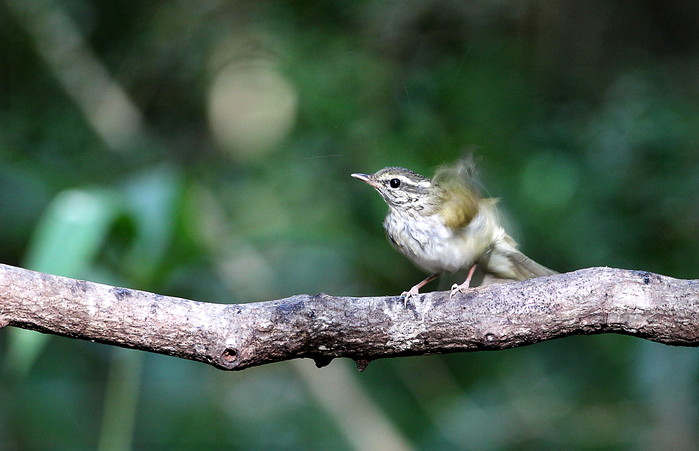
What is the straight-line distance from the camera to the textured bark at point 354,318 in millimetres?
2287

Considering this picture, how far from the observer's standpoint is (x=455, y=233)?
3.19 meters

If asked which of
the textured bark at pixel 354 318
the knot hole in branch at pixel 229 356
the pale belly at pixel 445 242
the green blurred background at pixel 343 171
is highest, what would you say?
the green blurred background at pixel 343 171

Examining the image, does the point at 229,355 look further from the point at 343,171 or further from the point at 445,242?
the point at 343,171

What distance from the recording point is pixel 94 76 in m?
6.54

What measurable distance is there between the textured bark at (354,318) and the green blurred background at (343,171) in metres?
1.75

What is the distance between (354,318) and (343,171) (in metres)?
3.31

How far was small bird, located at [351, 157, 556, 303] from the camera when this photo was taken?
3.16m

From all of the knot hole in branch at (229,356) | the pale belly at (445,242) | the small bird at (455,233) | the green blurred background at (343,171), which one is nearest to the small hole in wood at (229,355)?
the knot hole in branch at (229,356)

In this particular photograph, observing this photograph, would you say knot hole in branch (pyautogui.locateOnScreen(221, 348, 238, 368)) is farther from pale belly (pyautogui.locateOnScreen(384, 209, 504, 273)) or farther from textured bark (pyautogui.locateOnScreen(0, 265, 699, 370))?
pale belly (pyautogui.locateOnScreen(384, 209, 504, 273))

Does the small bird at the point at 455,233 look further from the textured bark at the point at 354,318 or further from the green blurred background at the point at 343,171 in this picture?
the green blurred background at the point at 343,171

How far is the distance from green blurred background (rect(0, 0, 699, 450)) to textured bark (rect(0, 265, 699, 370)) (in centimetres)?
175

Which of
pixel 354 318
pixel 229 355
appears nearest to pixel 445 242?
pixel 354 318

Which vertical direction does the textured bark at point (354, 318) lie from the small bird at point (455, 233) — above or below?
below

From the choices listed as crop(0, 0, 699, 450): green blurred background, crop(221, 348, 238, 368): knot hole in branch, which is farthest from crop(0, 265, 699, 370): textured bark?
crop(0, 0, 699, 450): green blurred background
